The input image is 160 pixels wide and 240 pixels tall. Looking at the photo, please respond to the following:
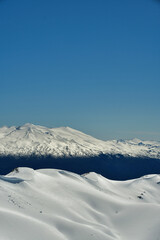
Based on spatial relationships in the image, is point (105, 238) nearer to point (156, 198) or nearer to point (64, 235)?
point (64, 235)

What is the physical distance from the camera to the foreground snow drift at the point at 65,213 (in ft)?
119

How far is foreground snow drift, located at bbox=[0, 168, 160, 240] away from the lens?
119 ft

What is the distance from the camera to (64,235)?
124 ft

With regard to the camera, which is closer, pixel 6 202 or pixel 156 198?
pixel 6 202

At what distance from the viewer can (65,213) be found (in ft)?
161

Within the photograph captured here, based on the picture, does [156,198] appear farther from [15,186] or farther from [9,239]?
[9,239]

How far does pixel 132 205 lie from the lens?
198 feet

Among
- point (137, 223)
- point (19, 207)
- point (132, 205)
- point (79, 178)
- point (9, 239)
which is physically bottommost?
point (9, 239)

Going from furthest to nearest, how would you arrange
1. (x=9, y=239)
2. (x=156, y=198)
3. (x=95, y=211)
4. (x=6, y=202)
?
(x=156, y=198) < (x=95, y=211) < (x=6, y=202) < (x=9, y=239)

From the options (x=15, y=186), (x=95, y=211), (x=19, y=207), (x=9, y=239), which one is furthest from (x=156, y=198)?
(x=9, y=239)

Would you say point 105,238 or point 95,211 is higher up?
point 95,211

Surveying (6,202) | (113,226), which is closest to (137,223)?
(113,226)

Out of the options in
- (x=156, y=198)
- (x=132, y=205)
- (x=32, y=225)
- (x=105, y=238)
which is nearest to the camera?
(x=32, y=225)

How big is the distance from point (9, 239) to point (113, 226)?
25.2 meters
